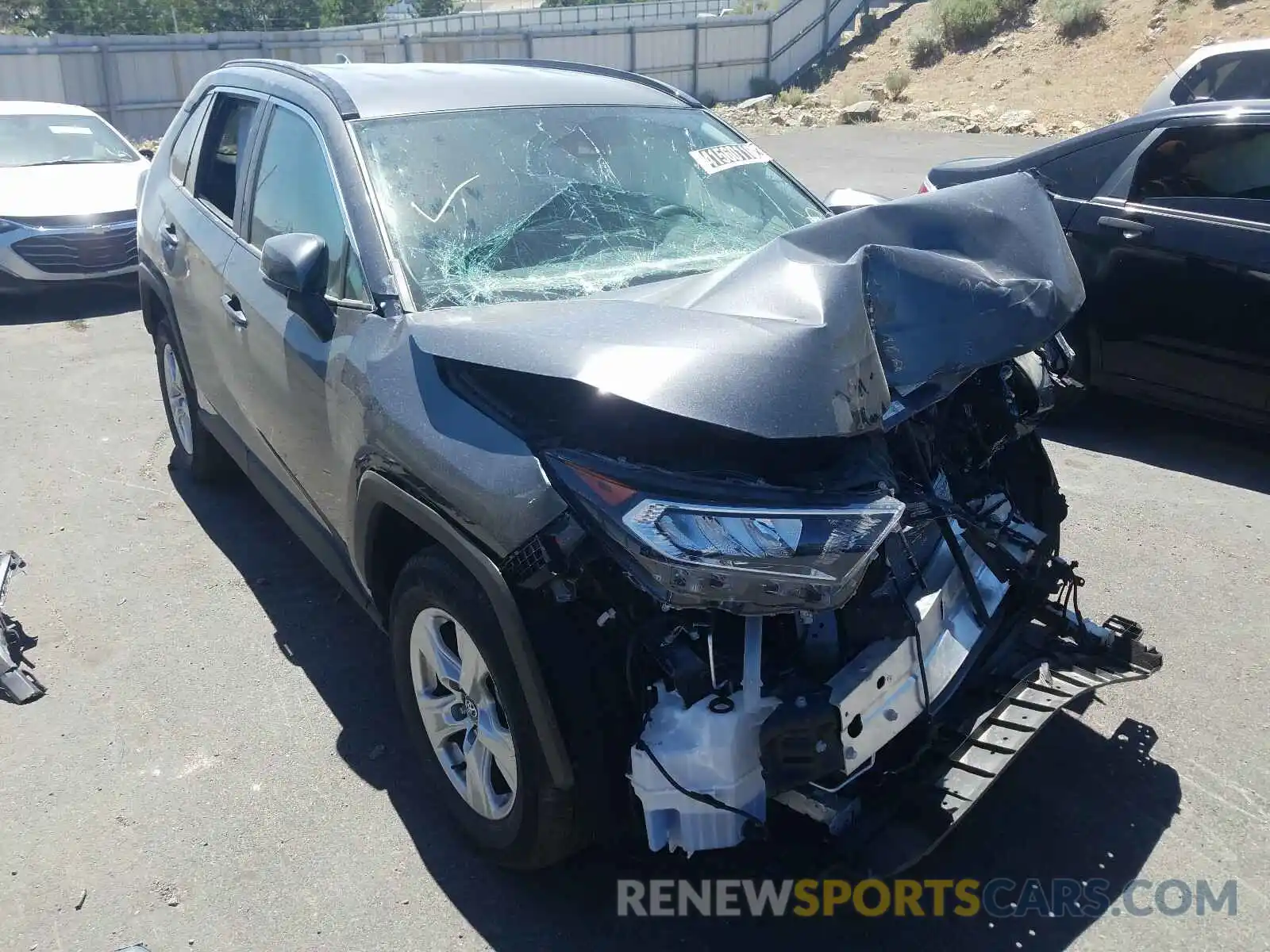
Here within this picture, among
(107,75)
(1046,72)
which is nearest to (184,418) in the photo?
(107,75)

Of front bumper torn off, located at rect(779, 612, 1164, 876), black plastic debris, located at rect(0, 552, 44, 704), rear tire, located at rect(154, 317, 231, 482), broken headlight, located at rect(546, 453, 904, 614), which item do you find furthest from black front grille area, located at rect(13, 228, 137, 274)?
front bumper torn off, located at rect(779, 612, 1164, 876)

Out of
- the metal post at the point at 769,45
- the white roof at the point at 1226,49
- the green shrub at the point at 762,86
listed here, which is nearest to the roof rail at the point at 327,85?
the white roof at the point at 1226,49

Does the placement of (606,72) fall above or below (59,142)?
above

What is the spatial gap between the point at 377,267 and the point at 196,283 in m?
1.75

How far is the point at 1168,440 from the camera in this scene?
5797 mm

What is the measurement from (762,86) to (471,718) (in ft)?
107

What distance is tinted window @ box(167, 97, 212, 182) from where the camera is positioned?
16.2 ft

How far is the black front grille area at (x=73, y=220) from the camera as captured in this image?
29.9ft

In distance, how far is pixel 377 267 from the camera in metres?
3.08

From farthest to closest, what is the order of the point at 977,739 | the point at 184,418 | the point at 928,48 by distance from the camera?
the point at 928,48, the point at 184,418, the point at 977,739

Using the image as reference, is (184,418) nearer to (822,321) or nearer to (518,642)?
(518,642)

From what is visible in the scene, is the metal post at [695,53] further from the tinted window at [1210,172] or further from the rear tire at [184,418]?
the rear tire at [184,418]

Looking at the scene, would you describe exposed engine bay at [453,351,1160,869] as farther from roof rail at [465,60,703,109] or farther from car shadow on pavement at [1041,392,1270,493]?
car shadow on pavement at [1041,392,1270,493]

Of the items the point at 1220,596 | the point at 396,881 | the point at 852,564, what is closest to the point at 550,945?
the point at 396,881
